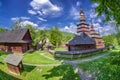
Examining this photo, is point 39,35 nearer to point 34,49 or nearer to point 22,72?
point 34,49

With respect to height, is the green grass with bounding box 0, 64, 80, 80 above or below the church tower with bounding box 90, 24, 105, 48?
below

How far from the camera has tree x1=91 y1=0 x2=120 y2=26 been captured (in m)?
17.6

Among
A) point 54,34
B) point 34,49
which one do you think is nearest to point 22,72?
point 34,49

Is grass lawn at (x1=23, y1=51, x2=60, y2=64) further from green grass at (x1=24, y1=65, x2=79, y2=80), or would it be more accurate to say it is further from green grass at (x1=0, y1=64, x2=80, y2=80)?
green grass at (x1=24, y1=65, x2=79, y2=80)

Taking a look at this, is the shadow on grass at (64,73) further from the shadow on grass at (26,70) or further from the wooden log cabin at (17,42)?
the wooden log cabin at (17,42)

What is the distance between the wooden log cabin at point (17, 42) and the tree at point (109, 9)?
35.4 meters

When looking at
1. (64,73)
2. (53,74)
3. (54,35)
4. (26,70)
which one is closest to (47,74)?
(53,74)

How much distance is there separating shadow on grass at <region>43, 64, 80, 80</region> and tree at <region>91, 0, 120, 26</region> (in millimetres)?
9704

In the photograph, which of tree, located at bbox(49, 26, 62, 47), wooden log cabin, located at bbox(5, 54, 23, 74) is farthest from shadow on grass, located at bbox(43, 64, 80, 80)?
tree, located at bbox(49, 26, 62, 47)

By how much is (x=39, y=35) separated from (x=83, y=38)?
1837 cm

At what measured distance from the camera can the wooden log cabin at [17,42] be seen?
5112cm

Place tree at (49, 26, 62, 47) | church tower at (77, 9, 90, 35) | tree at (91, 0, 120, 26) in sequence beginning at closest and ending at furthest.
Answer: tree at (91, 0, 120, 26)
church tower at (77, 9, 90, 35)
tree at (49, 26, 62, 47)

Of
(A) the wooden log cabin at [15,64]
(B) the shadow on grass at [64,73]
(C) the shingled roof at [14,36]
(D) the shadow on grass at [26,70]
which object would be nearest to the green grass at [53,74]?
(B) the shadow on grass at [64,73]

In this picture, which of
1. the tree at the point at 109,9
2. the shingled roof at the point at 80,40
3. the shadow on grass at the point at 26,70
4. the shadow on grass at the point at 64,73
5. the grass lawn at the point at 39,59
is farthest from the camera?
the shingled roof at the point at 80,40
